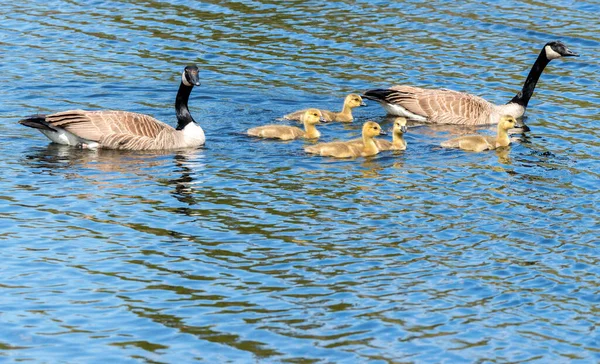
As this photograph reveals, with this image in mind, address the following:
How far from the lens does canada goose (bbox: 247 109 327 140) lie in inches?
688

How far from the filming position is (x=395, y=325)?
10.5 m

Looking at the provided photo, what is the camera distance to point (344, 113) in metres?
19.1

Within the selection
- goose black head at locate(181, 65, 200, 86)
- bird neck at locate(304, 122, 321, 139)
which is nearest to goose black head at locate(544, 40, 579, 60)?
bird neck at locate(304, 122, 321, 139)

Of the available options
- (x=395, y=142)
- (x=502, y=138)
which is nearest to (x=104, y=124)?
(x=395, y=142)

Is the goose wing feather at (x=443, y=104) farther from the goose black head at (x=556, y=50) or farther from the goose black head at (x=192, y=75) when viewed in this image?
the goose black head at (x=192, y=75)

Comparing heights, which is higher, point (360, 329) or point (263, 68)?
point (263, 68)

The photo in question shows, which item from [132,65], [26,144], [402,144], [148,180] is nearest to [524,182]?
[402,144]

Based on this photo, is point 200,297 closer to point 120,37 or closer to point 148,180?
point 148,180

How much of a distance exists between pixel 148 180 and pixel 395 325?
5.90 m

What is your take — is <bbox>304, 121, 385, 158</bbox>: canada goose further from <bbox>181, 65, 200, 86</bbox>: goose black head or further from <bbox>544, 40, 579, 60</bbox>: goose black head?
<bbox>544, 40, 579, 60</bbox>: goose black head

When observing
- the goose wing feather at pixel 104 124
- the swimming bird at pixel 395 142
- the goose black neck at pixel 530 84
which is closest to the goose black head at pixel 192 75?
the goose wing feather at pixel 104 124

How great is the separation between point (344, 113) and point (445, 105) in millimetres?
1909

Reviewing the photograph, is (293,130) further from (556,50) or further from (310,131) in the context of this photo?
(556,50)

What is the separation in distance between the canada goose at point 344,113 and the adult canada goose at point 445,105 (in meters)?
0.62
